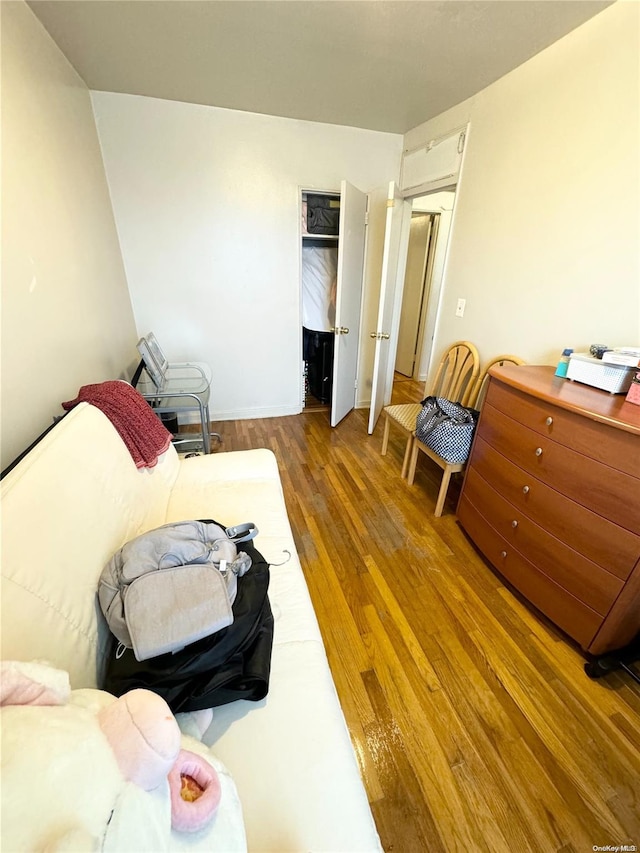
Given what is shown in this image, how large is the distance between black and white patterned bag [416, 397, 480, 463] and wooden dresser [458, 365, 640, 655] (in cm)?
19

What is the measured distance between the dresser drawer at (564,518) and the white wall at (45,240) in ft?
6.33

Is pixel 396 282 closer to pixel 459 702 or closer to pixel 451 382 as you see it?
pixel 451 382

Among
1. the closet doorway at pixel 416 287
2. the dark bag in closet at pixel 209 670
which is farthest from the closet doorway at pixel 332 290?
the dark bag in closet at pixel 209 670

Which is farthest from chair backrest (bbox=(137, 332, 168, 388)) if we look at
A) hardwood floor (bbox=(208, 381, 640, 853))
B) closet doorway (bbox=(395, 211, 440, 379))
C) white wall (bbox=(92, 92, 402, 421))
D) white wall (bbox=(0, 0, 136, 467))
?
closet doorway (bbox=(395, 211, 440, 379))

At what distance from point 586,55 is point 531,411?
155 centimetres

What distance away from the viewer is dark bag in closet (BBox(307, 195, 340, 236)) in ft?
9.37

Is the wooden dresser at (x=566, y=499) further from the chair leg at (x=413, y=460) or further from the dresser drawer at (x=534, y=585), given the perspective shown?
the chair leg at (x=413, y=460)

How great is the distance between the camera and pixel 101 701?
24.0 inches

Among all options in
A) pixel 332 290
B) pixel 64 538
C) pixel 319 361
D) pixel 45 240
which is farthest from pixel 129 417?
pixel 332 290

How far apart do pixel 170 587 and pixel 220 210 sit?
9.02ft

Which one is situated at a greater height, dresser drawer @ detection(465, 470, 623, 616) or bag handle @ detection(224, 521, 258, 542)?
bag handle @ detection(224, 521, 258, 542)

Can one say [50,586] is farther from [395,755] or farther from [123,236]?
[123,236]

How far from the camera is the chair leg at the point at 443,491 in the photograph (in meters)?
1.92

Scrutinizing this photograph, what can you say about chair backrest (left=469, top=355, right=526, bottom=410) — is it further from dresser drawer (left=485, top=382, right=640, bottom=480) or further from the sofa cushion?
the sofa cushion
